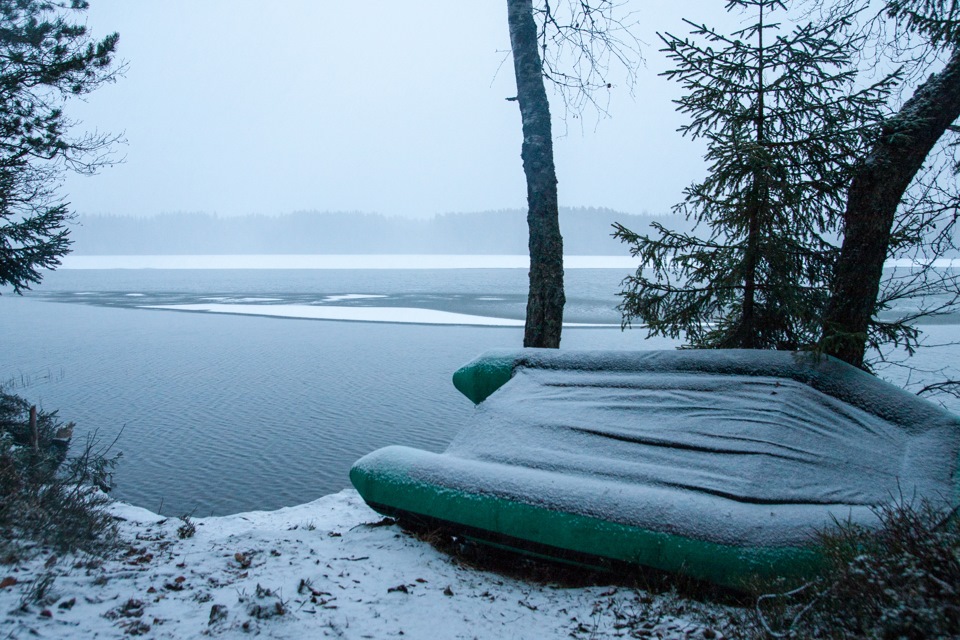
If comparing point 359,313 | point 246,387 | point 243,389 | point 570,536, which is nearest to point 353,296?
point 359,313

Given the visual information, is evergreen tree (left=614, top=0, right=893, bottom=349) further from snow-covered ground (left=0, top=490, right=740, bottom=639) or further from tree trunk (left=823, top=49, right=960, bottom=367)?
snow-covered ground (left=0, top=490, right=740, bottom=639)

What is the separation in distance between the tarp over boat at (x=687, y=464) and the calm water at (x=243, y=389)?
3450 millimetres

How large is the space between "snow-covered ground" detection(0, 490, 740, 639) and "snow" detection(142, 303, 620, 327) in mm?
17039

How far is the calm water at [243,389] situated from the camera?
802 centimetres

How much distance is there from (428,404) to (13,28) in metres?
8.75

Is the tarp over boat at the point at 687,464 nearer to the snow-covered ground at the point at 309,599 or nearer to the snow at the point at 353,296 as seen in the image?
the snow-covered ground at the point at 309,599

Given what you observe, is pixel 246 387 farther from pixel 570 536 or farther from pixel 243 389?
pixel 570 536

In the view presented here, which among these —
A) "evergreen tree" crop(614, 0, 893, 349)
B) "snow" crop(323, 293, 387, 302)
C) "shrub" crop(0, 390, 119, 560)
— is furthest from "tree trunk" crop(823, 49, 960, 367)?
"snow" crop(323, 293, 387, 302)

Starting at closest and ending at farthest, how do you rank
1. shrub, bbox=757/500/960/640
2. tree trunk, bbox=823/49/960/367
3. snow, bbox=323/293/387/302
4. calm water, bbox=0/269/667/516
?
1. shrub, bbox=757/500/960/640
2. tree trunk, bbox=823/49/960/367
3. calm water, bbox=0/269/667/516
4. snow, bbox=323/293/387/302

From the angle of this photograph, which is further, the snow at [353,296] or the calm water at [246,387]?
the snow at [353,296]

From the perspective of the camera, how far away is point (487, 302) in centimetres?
2909

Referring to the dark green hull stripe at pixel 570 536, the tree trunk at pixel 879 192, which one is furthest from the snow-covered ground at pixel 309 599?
the tree trunk at pixel 879 192

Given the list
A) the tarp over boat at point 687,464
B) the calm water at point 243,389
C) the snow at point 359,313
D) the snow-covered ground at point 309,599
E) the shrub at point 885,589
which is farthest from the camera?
the snow at point 359,313

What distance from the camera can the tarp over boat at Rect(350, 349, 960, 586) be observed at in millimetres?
3551
